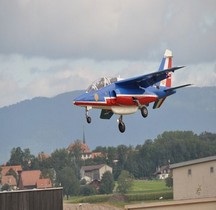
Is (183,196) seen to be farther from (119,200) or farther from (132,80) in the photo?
(119,200)

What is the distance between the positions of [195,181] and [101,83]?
2550 cm

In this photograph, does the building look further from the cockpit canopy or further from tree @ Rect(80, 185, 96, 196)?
tree @ Rect(80, 185, 96, 196)

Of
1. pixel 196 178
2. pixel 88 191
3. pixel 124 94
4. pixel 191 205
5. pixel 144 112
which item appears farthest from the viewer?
pixel 88 191

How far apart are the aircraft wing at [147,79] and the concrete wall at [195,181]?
18300 mm

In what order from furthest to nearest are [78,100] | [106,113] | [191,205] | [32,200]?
[106,113] → [78,100] → [191,205] → [32,200]

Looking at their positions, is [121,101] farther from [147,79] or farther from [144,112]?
[147,79]

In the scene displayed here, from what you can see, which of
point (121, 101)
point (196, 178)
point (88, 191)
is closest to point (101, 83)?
point (121, 101)

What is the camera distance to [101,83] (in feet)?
235

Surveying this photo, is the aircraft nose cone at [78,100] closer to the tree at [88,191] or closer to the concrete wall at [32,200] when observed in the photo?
the concrete wall at [32,200]

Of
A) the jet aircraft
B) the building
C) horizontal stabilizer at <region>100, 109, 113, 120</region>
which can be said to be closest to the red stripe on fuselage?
the jet aircraft

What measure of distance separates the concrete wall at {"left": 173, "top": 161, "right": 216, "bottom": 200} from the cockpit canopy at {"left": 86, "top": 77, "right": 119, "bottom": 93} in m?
22.1

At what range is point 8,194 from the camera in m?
60.6

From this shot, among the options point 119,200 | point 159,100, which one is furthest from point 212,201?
point 119,200

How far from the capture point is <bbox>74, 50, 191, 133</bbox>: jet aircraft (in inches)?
2758
